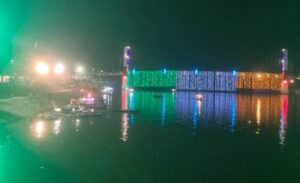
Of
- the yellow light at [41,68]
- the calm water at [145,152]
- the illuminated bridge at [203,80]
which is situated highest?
the yellow light at [41,68]

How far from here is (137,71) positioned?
134625 millimetres

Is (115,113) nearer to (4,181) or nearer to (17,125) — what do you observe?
(17,125)

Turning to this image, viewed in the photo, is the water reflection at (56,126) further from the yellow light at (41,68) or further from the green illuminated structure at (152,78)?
the green illuminated structure at (152,78)

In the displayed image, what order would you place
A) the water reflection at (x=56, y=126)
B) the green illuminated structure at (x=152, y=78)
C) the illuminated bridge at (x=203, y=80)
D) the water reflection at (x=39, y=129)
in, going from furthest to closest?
the green illuminated structure at (x=152, y=78) < the illuminated bridge at (x=203, y=80) < the water reflection at (x=56, y=126) < the water reflection at (x=39, y=129)

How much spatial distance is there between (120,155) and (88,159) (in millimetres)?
1738

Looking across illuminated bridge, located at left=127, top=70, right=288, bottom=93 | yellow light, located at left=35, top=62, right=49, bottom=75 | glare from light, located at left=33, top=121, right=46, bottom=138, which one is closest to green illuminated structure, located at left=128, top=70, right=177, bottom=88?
illuminated bridge, located at left=127, top=70, right=288, bottom=93

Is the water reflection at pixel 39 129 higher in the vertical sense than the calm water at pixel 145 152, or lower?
higher

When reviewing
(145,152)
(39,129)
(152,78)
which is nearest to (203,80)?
(152,78)

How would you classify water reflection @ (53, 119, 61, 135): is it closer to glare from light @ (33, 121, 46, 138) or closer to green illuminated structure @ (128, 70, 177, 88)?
glare from light @ (33, 121, 46, 138)

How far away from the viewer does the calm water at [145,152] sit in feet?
55.9

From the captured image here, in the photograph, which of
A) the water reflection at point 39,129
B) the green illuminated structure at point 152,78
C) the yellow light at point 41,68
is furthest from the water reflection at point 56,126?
the green illuminated structure at point 152,78

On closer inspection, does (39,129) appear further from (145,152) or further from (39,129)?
(145,152)

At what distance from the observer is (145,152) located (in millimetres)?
21734

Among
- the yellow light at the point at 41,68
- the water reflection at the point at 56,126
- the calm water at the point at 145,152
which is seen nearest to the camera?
the calm water at the point at 145,152
